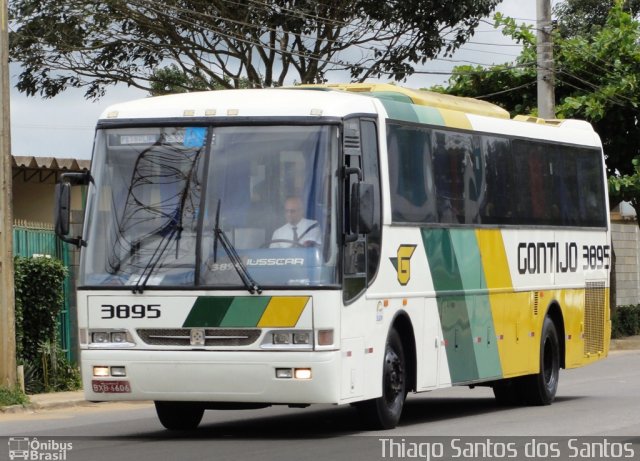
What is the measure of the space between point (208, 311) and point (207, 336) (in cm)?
23

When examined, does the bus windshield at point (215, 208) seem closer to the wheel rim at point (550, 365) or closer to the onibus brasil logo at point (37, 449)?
the onibus brasil logo at point (37, 449)

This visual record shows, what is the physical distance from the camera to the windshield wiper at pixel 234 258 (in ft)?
43.1

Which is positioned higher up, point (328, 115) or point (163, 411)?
point (328, 115)

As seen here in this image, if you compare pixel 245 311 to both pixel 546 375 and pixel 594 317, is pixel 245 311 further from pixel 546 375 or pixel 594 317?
pixel 594 317

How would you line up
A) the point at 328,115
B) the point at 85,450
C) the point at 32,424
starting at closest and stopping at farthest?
1. the point at 85,450
2. the point at 328,115
3. the point at 32,424

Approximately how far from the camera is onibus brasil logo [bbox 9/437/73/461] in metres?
12.1

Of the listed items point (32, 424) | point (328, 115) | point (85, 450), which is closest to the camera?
point (85, 450)

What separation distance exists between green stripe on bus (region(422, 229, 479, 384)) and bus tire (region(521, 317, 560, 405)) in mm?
2131

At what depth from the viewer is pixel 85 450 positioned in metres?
12.8

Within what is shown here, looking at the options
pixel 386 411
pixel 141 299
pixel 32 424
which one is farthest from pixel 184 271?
pixel 32 424

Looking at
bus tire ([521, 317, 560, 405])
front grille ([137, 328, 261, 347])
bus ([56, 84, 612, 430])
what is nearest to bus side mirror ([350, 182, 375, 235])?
bus ([56, 84, 612, 430])

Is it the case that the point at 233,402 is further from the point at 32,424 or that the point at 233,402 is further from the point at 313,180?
the point at 32,424

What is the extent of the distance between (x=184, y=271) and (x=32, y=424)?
383cm

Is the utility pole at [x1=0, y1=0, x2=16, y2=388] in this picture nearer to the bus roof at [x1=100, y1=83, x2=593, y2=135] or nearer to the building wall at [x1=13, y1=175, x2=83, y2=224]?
the bus roof at [x1=100, y1=83, x2=593, y2=135]
